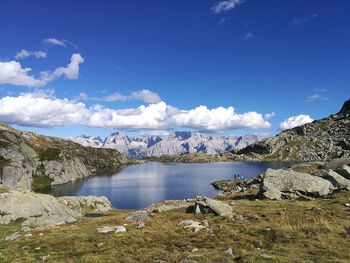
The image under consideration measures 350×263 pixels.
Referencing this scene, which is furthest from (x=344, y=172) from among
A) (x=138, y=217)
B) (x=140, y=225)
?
(x=140, y=225)

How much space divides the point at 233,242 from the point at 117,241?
870 cm

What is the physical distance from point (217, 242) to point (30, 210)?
127 feet

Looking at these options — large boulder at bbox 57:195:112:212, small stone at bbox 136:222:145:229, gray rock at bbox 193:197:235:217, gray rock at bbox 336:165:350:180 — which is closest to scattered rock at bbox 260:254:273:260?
gray rock at bbox 193:197:235:217

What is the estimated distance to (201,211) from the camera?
127ft

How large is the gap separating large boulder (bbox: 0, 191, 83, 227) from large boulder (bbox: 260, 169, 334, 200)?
87.5 feet

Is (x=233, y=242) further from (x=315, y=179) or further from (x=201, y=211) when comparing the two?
(x=315, y=179)

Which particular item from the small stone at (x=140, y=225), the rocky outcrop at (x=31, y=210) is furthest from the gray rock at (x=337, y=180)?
the rocky outcrop at (x=31, y=210)

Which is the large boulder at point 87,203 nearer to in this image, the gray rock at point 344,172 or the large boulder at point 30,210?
the large boulder at point 30,210

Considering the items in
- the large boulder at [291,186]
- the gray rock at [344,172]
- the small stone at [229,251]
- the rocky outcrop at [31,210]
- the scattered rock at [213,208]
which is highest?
the gray rock at [344,172]

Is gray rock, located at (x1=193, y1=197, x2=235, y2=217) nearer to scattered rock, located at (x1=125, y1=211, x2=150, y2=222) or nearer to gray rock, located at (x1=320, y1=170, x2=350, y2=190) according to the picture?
scattered rock, located at (x1=125, y1=211, x2=150, y2=222)

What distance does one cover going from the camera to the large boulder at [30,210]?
49969 mm

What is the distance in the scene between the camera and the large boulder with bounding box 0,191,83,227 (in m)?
50.0

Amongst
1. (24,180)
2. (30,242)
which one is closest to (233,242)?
(30,242)

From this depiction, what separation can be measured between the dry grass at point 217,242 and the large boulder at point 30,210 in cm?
1447
